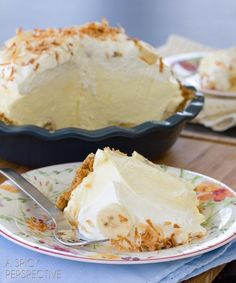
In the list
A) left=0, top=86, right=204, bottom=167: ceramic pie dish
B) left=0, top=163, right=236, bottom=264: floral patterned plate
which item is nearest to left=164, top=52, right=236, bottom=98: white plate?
left=0, top=86, right=204, bottom=167: ceramic pie dish

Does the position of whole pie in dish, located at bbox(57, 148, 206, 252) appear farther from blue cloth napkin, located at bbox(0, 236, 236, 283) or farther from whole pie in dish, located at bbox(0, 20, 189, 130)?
whole pie in dish, located at bbox(0, 20, 189, 130)

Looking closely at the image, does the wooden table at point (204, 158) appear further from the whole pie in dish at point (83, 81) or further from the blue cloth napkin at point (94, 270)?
the blue cloth napkin at point (94, 270)

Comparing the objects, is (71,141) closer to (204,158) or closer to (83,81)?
(83,81)

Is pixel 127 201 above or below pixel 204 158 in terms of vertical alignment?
below

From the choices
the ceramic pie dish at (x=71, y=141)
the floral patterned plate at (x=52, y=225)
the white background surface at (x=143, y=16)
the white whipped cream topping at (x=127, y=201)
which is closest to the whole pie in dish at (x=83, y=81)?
the ceramic pie dish at (x=71, y=141)

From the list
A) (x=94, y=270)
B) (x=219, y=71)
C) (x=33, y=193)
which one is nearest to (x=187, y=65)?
(x=219, y=71)

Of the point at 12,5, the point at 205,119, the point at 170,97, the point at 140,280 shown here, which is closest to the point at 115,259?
the point at 140,280

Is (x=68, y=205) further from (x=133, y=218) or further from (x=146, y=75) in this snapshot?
(x=146, y=75)
